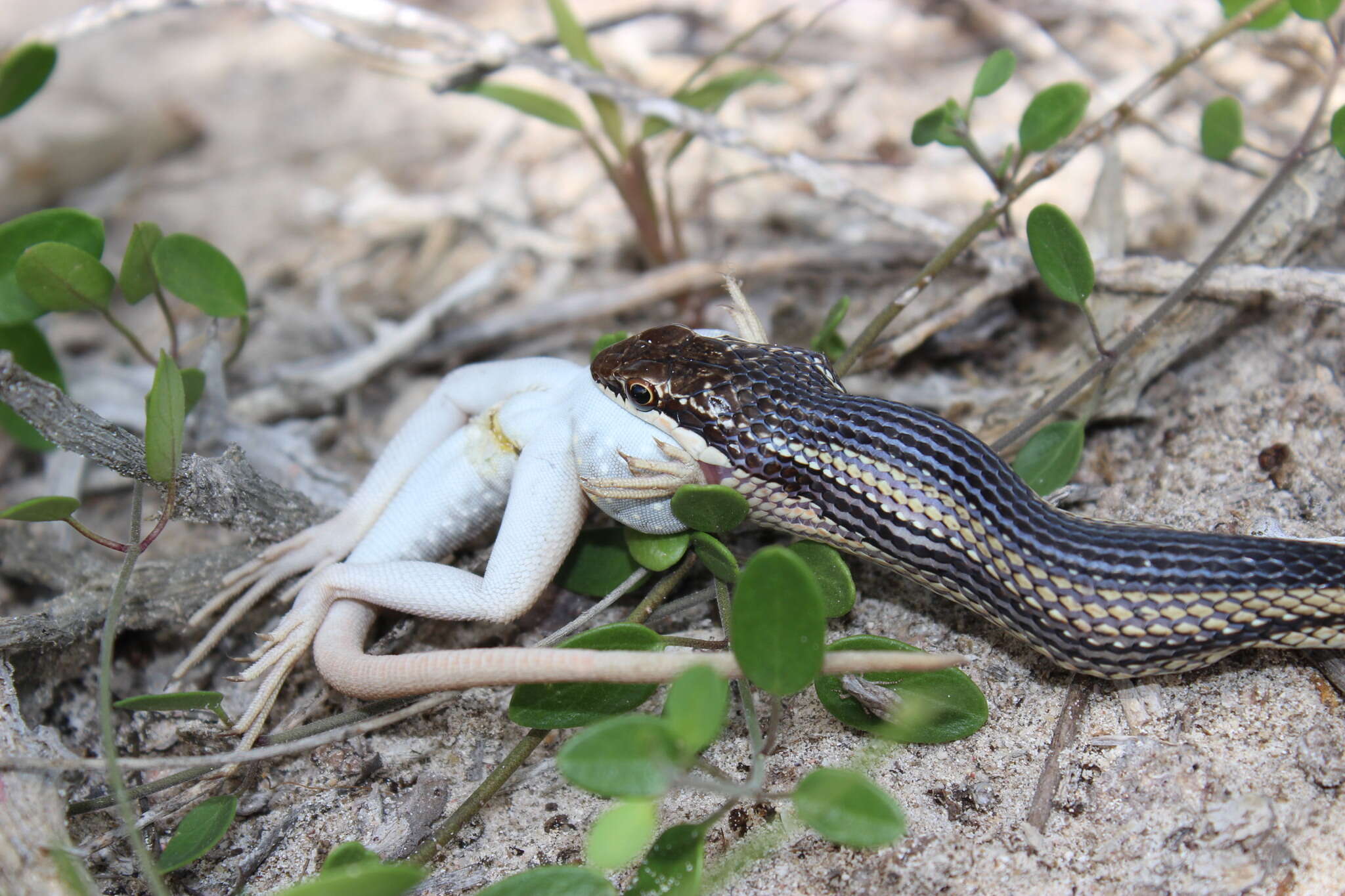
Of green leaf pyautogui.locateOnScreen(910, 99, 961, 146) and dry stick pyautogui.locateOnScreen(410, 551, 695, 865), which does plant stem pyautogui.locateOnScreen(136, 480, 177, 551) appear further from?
green leaf pyautogui.locateOnScreen(910, 99, 961, 146)

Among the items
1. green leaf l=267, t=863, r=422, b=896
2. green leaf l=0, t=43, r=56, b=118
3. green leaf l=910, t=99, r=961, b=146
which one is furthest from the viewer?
green leaf l=910, t=99, r=961, b=146

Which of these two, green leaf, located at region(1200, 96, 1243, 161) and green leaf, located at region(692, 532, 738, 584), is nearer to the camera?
green leaf, located at region(692, 532, 738, 584)

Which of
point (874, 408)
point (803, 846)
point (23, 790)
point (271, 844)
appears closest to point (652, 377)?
point (874, 408)

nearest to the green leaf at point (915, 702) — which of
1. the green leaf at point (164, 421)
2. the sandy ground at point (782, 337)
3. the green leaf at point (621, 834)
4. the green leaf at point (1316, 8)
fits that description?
the sandy ground at point (782, 337)

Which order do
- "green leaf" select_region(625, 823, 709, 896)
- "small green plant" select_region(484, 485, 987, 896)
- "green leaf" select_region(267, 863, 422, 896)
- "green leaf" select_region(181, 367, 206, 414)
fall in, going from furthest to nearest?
"green leaf" select_region(181, 367, 206, 414), "green leaf" select_region(625, 823, 709, 896), "small green plant" select_region(484, 485, 987, 896), "green leaf" select_region(267, 863, 422, 896)

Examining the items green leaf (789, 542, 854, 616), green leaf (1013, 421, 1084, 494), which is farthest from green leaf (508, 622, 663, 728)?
green leaf (1013, 421, 1084, 494)

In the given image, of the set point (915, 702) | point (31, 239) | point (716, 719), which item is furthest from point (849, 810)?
point (31, 239)

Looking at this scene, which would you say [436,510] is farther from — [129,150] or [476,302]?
[129,150]
